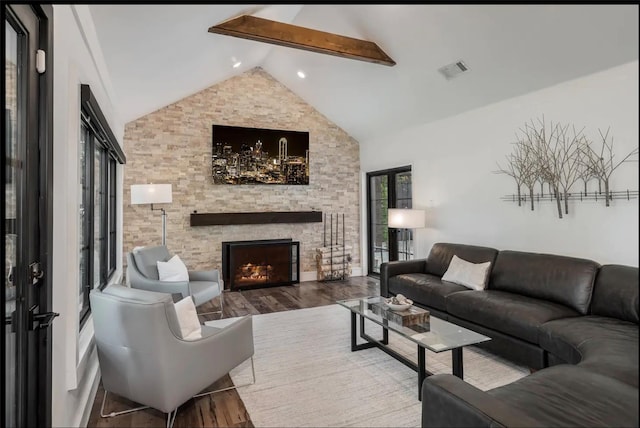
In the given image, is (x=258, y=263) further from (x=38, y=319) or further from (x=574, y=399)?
(x=574, y=399)

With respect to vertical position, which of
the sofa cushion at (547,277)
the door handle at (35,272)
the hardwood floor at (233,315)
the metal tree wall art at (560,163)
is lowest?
the hardwood floor at (233,315)

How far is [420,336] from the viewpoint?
2.55 m

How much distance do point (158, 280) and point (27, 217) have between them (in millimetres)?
2844

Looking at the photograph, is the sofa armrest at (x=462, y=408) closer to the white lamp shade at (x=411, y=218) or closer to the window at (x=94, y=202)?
the window at (x=94, y=202)

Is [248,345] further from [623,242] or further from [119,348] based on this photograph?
[623,242]

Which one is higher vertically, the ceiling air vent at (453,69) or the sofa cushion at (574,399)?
the ceiling air vent at (453,69)

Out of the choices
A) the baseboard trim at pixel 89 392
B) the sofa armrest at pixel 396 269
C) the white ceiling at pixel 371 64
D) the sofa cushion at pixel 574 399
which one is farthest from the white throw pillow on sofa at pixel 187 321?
the sofa armrest at pixel 396 269

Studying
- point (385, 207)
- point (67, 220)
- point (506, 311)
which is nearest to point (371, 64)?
point (385, 207)

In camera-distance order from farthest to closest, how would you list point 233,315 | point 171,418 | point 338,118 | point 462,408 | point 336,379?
point 338,118, point 233,315, point 336,379, point 171,418, point 462,408

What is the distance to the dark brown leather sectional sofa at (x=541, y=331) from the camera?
27.9 inches

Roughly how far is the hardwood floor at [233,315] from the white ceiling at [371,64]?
7.47ft

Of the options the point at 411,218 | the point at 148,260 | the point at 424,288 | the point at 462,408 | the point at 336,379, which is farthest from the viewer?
the point at 411,218

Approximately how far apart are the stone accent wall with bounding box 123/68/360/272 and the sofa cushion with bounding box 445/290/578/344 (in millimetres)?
3605

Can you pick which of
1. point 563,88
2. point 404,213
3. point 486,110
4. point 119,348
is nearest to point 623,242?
point 563,88
